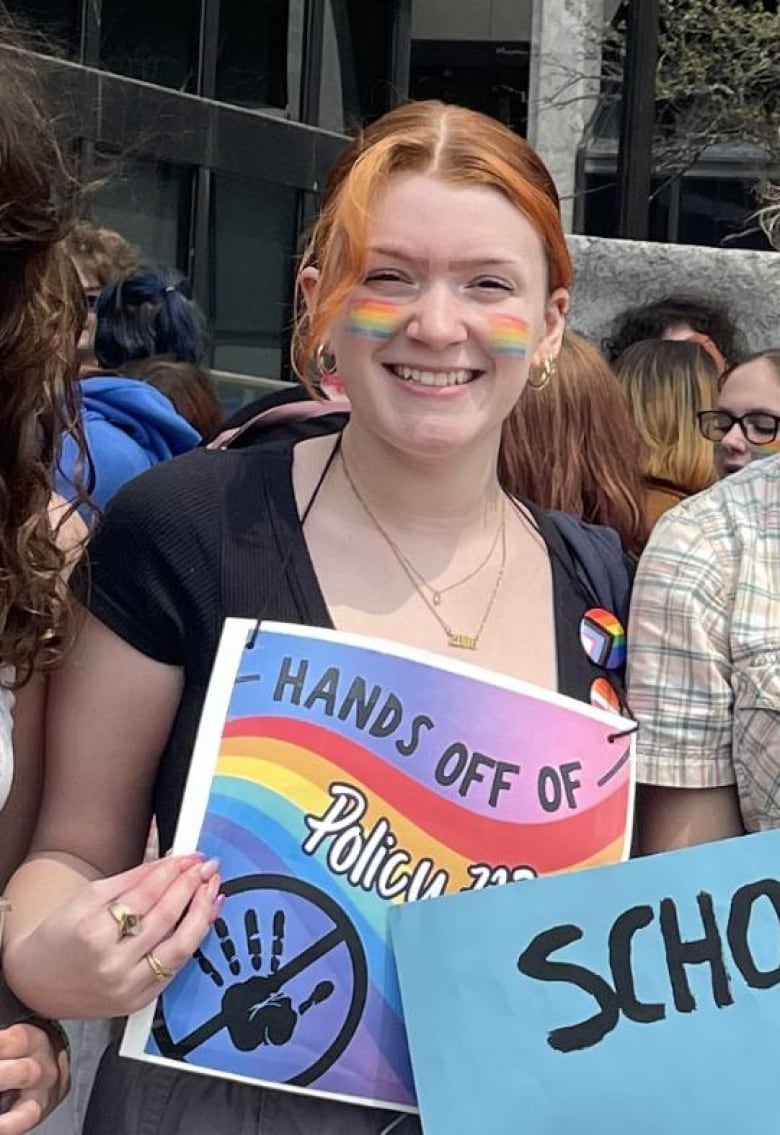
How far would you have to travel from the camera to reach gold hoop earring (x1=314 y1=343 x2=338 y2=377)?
1.99 m

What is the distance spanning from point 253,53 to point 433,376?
1186cm

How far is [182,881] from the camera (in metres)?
1.67

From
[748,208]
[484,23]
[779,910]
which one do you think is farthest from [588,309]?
[484,23]

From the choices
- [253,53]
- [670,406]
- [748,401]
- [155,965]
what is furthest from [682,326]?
[253,53]

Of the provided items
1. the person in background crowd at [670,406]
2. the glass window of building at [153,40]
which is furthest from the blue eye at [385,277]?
the glass window of building at [153,40]

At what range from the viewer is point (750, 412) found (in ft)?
13.1

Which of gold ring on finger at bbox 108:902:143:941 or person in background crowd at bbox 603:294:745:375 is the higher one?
person in background crowd at bbox 603:294:745:375

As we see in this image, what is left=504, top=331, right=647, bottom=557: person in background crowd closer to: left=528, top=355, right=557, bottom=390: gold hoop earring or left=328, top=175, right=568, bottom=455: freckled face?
left=528, top=355, right=557, bottom=390: gold hoop earring

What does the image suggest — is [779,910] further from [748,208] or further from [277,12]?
[748,208]

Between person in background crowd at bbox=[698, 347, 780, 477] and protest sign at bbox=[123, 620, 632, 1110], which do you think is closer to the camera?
protest sign at bbox=[123, 620, 632, 1110]

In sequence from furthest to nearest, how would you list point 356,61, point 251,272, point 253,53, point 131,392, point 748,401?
1. point 356,61
2. point 251,272
3. point 253,53
4. point 748,401
5. point 131,392

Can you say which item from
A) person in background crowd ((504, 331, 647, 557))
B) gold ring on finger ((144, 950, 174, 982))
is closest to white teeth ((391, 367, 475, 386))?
gold ring on finger ((144, 950, 174, 982))

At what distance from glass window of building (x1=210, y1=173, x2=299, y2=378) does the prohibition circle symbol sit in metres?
11.1

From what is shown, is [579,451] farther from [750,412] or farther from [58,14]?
[58,14]
